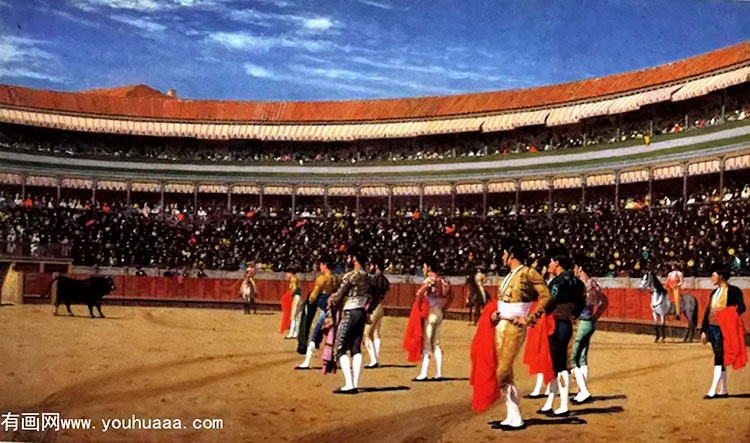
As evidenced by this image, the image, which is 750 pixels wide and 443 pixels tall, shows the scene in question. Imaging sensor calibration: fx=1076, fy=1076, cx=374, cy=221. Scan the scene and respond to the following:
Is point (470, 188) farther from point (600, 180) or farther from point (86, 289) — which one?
point (86, 289)

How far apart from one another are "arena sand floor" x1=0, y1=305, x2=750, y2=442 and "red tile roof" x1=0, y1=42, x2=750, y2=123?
2.24m

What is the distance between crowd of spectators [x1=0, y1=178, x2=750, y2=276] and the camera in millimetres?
10383

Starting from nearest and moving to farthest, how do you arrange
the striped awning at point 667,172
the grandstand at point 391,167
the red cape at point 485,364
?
1. the red cape at point 485,364
2. the grandstand at point 391,167
3. the striped awning at point 667,172

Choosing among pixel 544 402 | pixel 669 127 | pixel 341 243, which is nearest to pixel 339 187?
pixel 341 243

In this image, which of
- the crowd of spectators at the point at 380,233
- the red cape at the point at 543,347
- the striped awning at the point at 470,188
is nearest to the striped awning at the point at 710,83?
the crowd of spectators at the point at 380,233

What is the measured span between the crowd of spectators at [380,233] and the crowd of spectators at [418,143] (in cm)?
149

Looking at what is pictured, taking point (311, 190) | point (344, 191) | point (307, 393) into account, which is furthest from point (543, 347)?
point (311, 190)

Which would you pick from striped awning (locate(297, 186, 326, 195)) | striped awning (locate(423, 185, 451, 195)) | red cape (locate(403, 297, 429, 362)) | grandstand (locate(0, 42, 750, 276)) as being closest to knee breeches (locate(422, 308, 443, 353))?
red cape (locate(403, 297, 429, 362))

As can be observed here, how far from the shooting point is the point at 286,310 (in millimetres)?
10906

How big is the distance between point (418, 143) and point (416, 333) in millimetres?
7173

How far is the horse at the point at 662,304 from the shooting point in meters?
10.2

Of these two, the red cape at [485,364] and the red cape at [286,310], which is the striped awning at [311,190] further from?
the red cape at [485,364]

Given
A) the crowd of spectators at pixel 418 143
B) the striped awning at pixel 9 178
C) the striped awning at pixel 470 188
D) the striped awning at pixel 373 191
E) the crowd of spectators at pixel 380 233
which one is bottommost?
the crowd of spectators at pixel 380 233

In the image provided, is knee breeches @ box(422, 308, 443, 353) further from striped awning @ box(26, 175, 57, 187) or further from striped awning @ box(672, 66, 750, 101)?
striped awning @ box(672, 66, 750, 101)
